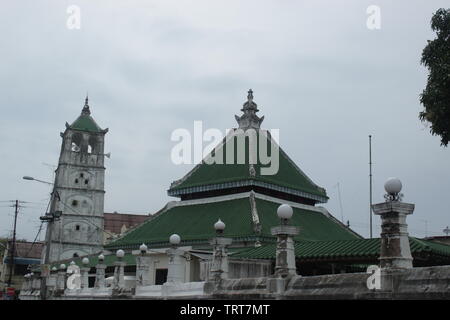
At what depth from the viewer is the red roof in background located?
106m

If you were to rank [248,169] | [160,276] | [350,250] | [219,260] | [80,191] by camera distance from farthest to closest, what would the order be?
1. [80,191]
2. [248,169]
3. [160,276]
4. [350,250]
5. [219,260]

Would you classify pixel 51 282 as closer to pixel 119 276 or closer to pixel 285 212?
pixel 119 276

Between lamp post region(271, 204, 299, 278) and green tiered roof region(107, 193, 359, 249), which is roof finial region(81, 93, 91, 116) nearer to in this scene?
green tiered roof region(107, 193, 359, 249)

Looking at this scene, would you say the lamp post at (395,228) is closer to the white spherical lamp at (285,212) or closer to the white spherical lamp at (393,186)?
the white spherical lamp at (393,186)

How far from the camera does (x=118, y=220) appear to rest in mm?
107750

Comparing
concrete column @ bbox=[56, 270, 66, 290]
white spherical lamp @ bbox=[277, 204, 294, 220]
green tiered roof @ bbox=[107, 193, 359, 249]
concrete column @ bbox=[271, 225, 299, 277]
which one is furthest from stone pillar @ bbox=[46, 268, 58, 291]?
white spherical lamp @ bbox=[277, 204, 294, 220]

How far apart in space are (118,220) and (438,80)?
296 feet

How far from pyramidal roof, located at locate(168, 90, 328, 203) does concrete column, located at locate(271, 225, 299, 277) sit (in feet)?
86.0

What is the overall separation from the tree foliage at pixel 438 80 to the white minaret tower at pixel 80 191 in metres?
64.1

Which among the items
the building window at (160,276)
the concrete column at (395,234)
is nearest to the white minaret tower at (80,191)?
the building window at (160,276)

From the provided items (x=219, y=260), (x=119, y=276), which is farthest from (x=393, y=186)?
(x=119, y=276)
